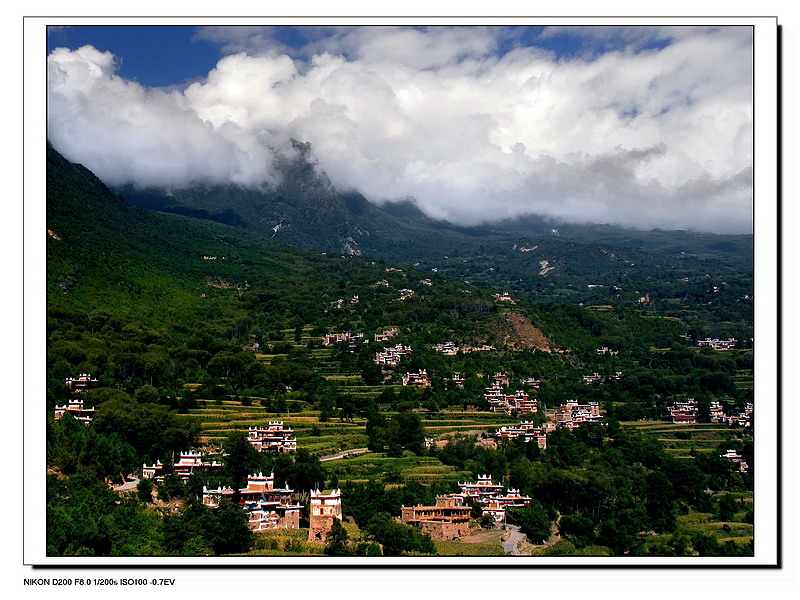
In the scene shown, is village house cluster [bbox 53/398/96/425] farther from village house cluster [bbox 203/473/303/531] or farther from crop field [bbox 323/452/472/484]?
crop field [bbox 323/452/472/484]

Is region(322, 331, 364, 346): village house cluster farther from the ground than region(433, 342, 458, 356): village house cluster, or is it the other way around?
region(322, 331, 364, 346): village house cluster

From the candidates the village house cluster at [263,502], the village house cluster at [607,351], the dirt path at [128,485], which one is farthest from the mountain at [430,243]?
the dirt path at [128,485]

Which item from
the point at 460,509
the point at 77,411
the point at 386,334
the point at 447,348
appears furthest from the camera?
the point at 386,334

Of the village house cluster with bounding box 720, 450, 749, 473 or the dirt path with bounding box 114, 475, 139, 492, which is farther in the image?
the village house cluster with bounding box 720, 450, 749, 473

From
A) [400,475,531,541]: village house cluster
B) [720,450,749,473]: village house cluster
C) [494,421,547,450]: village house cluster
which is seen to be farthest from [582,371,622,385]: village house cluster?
[400,475,531,541]: village house cluster

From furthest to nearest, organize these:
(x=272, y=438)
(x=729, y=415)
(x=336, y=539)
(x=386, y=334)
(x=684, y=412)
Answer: (x=386, y=334) → (x=684, y=412) → (x=729, y=415) → (x=272, y=438) → (x=336, y=539)

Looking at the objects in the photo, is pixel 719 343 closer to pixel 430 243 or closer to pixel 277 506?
pixel 277 506

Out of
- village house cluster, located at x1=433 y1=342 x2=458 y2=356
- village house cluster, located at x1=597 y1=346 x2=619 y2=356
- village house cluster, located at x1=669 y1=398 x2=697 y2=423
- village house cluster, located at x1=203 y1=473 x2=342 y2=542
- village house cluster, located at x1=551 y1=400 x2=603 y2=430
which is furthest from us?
village house cluster, located at x1=597 y1=346 x2=619 y2=356

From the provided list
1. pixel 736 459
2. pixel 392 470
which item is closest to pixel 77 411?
pixel 392 470
